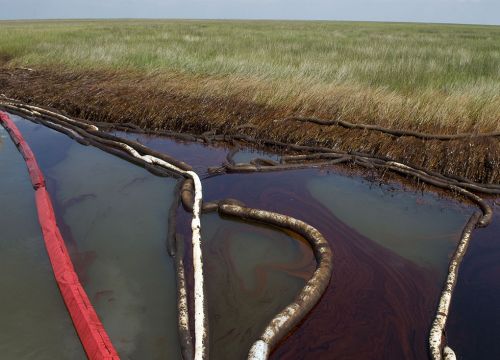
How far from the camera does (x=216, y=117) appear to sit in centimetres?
806

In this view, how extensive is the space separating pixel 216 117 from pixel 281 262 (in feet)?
15.4

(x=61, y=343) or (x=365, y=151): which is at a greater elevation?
(x=365, y=151)

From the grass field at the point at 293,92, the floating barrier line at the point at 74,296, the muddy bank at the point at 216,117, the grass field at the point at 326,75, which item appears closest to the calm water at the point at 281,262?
the floating barrier line at the point at 74,296

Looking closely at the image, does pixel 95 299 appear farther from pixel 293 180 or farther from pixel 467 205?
pixel 467 205

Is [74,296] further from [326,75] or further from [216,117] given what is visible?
[326,75]

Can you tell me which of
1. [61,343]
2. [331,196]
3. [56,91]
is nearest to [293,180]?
[331,196]

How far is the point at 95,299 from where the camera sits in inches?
136

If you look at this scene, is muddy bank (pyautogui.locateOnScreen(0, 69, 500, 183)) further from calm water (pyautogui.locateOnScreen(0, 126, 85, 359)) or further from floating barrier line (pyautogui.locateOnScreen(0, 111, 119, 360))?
floating barrier line (pyautogui.locateOnScreen(0, 111, 119, 360))

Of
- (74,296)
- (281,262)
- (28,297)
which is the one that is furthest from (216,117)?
(74,296)

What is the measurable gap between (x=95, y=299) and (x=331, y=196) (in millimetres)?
3306

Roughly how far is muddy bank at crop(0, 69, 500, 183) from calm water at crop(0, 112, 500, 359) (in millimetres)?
861

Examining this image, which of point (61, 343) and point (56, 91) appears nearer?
point (61, 343)

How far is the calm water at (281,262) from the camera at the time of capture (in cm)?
308

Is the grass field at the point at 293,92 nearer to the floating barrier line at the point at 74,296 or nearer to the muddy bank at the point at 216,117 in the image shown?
the muddy bank at the point at 216,117
